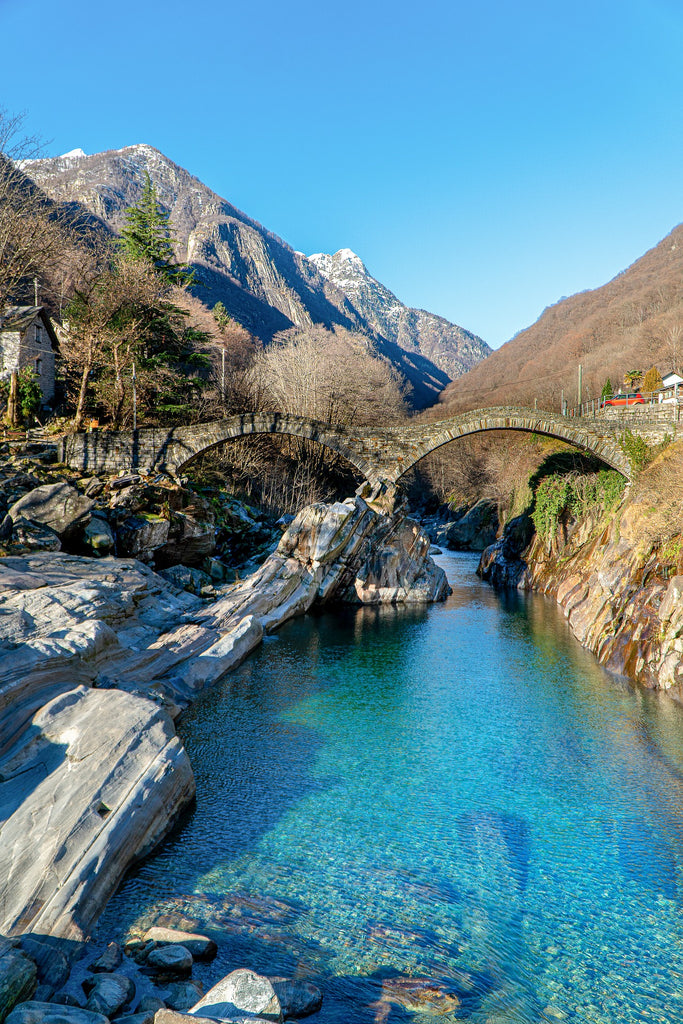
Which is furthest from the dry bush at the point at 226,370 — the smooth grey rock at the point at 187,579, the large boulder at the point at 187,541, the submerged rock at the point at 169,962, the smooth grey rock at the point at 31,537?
the submerged rock at the point at 169,962

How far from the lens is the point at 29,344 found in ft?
99.7

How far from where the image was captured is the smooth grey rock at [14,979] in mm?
4449

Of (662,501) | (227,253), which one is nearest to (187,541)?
(662,501)

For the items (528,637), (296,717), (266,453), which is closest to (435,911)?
(296,717)

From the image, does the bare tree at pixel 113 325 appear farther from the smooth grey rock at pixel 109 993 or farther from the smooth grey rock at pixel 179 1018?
the smooth grey rock at pixel 179 1018

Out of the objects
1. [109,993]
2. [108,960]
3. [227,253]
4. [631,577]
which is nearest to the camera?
[109,993]

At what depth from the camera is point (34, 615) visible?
1055 cm

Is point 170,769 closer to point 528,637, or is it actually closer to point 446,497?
point 528,637

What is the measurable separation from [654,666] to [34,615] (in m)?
13.2

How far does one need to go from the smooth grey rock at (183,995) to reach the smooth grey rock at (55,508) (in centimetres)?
1417

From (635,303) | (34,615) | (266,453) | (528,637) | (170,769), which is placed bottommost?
(528,637)

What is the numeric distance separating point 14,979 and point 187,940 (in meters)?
1.74

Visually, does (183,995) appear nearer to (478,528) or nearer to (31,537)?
(31,537)

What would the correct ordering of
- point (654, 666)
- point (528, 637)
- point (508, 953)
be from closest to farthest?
point (508, 953) → point (654, 666) → point (528, 637)
